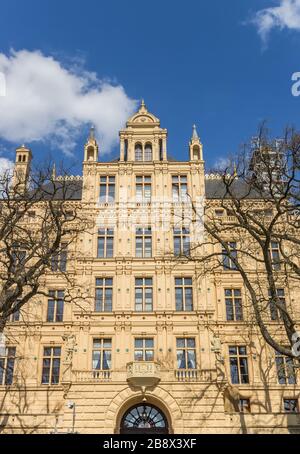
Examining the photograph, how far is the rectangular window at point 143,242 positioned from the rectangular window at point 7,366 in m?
10.7

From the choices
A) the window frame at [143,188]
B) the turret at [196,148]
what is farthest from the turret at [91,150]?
the turret at [196,148]

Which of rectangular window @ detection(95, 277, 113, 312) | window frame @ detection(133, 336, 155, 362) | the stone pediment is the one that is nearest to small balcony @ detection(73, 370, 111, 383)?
window frame @ detection(133, 336, 155, 362)

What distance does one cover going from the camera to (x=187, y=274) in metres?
34.5

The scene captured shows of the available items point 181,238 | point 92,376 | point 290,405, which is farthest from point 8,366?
point 290,405

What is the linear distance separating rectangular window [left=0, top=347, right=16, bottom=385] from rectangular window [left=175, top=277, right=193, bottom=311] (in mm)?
11398

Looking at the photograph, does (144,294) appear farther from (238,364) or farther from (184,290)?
(238,364)

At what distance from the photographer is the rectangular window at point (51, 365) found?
32719 millimetres

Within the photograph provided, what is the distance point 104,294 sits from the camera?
112 feet

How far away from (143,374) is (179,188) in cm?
1416

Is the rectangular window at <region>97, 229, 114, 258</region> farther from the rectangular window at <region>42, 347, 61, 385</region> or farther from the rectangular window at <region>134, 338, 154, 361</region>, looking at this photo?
the rectangular window at <region>42, 347, 61, 385</region>

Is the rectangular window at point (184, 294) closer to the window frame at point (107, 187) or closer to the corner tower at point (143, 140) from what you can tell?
the window frame at point (107, 187)

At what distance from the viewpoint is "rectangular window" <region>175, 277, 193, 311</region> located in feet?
110
